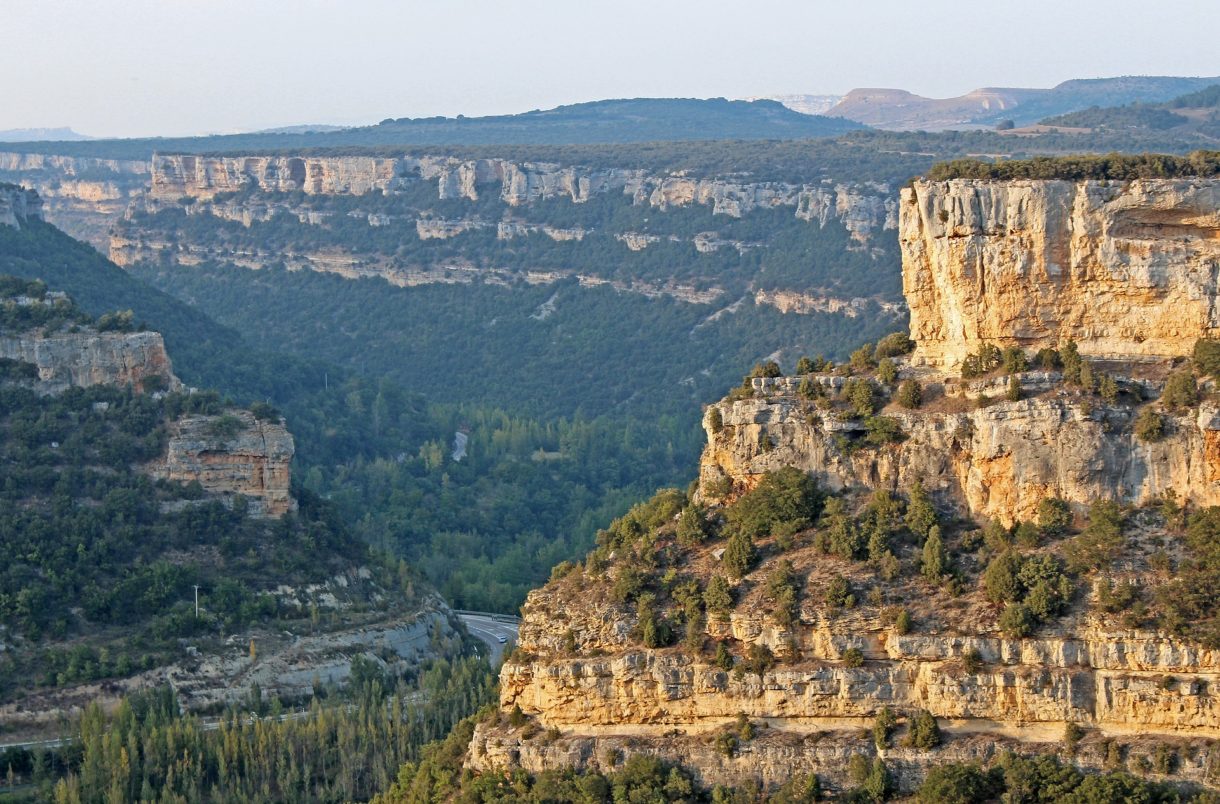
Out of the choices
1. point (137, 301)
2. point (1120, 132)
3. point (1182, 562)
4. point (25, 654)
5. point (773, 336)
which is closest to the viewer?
point (1182, 562)

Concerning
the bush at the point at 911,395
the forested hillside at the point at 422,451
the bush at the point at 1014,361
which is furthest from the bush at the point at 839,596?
the forested hillside at the point at 422,451

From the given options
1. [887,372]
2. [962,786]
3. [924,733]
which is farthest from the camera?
[887,372]

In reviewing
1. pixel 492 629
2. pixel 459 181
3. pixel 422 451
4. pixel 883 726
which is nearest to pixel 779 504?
pixel 883 726

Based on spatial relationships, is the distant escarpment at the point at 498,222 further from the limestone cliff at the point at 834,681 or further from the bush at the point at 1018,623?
the bush at the point at 1018,623

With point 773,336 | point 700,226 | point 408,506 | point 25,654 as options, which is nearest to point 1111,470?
point 25,654

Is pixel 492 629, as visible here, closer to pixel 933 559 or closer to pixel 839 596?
pixel 839 596

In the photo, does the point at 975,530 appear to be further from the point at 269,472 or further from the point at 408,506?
the point at 408,506

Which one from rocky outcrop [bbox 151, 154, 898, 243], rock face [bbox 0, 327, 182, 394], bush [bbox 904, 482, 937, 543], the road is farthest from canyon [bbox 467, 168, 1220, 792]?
rocky outcrop [bbox 151, 154, 898, 243]

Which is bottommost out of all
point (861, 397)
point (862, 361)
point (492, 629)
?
point (492, 629)
